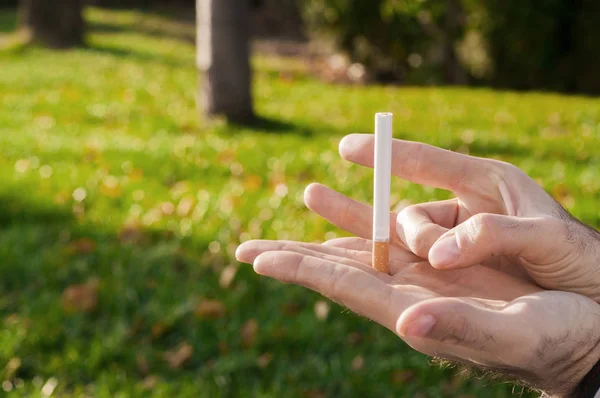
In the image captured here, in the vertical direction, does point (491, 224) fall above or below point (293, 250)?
above

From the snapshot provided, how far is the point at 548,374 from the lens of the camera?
1.64 meters

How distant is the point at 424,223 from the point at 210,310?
1.76 meters

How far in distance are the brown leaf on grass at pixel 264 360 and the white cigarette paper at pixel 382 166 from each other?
4.88 feet

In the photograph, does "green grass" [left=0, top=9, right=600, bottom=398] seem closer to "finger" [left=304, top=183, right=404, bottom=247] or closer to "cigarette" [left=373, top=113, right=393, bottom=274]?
"finger" [left=304, top=183, right=404, bottom=247]

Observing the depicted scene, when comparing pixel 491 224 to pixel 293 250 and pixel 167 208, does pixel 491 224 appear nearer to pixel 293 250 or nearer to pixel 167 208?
pixel 293 250

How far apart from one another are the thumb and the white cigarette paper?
16 centimetres

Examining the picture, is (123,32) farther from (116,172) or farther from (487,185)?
(487,185)

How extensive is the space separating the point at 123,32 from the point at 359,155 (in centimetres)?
1552

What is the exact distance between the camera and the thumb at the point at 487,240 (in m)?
1.59

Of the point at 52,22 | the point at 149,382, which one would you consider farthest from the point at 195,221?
the point at 52,22

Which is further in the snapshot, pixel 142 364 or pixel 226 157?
pixel 226 157

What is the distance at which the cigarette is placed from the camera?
1.69m

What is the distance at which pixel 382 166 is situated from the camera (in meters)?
1.72

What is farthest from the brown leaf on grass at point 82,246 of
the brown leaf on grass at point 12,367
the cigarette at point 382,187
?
the cigarette at point 382,187
